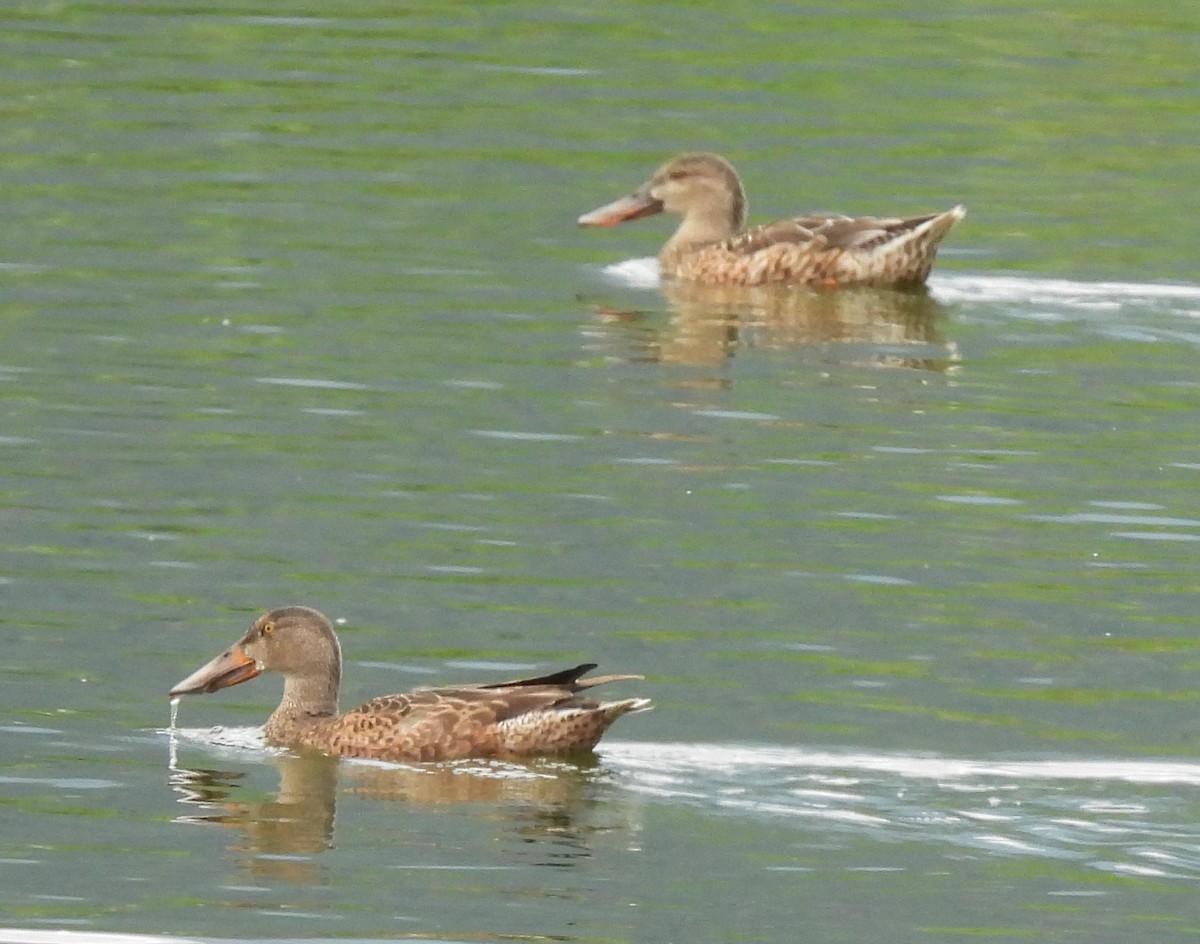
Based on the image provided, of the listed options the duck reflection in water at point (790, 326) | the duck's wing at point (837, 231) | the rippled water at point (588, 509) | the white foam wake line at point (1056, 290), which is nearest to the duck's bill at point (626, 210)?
the rippled water at point (588, 509)

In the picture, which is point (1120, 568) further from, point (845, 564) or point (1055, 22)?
point (1055, 22)

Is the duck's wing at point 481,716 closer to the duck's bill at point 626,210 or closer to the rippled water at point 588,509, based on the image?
the rippled water at point 588,509

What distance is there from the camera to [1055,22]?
30.9 m

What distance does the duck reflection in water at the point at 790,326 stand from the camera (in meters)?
18.0

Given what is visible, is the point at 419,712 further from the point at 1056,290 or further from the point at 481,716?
the point at 1056,290

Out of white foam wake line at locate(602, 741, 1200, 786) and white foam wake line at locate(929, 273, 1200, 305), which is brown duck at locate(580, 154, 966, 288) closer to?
white foam wake line at locate(929, 273, 1200, 305)

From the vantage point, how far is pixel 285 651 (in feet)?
39.0

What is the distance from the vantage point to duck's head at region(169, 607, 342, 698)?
11805 mm

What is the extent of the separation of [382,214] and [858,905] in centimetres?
1237

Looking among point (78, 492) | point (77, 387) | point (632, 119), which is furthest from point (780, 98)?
point (78, 492)

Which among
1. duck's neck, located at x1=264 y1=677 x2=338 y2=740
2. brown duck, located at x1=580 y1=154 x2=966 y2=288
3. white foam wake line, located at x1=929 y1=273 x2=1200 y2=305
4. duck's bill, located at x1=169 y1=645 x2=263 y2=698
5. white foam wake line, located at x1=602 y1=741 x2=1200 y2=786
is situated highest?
brown duck, located at x1=580 y1=154 x2=966 y2=288

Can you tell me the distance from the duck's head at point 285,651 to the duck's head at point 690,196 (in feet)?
32.7

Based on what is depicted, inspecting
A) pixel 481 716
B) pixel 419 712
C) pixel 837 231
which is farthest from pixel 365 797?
pixel 837 231

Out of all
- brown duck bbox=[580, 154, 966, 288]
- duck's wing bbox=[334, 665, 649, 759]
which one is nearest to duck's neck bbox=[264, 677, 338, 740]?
duck's wing bbox=[334, 665, 649, 759]
